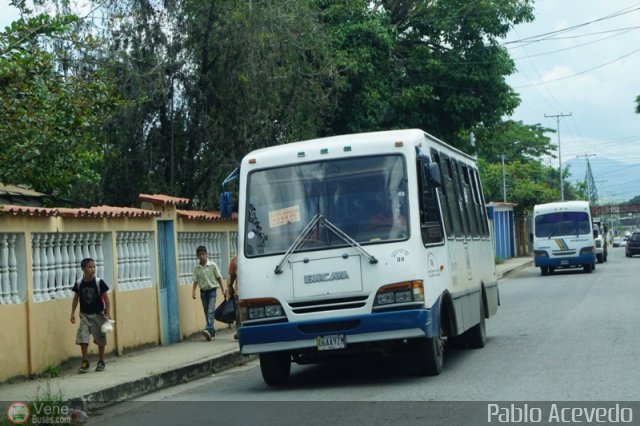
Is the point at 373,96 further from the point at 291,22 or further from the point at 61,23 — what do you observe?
the point at 61,23

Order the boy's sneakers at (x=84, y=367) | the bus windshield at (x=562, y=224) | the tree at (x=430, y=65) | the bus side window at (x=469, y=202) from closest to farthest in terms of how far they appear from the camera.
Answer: the boy's sneakers at (x=84, y=367)
the bus side window at (x=469, y=202)
the tree at (x=430, y=65)
the bus windshield at (x=562, y=224)

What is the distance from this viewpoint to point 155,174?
24.5 m

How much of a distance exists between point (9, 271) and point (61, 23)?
3.39 metres

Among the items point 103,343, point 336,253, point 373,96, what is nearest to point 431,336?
point 336,253

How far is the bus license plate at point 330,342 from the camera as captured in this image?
36.3ft

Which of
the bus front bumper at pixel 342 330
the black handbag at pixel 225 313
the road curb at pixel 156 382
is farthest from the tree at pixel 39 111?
the black handbag at pixel 225 313

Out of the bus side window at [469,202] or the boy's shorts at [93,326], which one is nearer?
the boy's shorts at [93,326]

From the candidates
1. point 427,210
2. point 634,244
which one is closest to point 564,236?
point 634,244

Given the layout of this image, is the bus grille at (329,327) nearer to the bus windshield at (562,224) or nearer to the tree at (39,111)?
the tree at (39,111)

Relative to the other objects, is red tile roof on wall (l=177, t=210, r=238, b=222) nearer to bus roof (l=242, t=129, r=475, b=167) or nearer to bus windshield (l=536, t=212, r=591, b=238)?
bus roof (l=242, t=129, r=475, b=167)

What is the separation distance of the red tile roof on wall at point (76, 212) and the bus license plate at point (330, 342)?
3749 millimetres

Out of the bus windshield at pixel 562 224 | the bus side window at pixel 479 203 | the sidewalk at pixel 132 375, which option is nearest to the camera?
the sidewalk at pixel 132 375

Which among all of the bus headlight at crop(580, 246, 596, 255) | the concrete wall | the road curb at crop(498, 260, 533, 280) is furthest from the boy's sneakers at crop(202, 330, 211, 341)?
the road curb at crop(498, 260, 533, 280)

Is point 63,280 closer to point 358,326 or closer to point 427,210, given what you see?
point 358,326
